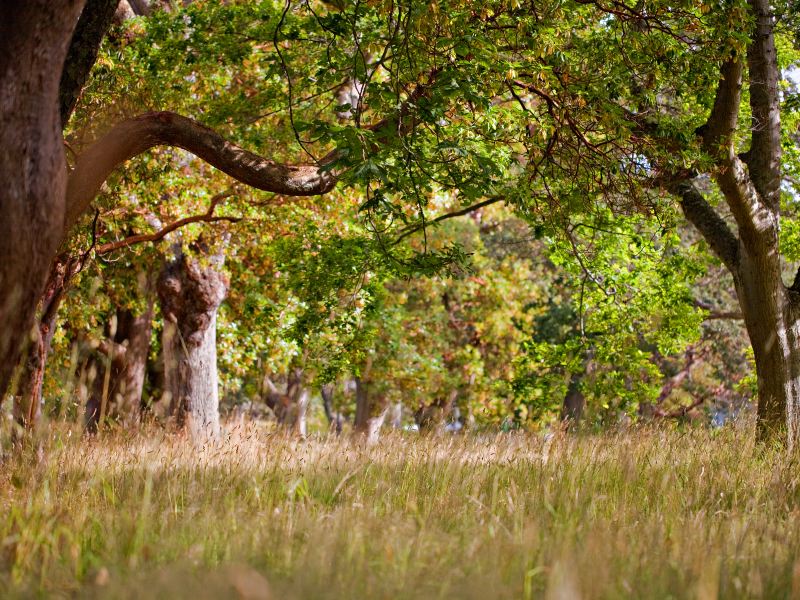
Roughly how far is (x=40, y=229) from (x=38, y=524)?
1543 mm

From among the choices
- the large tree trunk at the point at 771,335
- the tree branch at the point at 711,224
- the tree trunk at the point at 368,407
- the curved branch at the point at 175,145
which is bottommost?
the tree trunk at the point at 368,407

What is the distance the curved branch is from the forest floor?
2.12 meters

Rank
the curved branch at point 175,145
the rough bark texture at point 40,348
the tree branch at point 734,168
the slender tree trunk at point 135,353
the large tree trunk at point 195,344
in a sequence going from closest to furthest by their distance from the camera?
1. the curved branch at point 175,145
2. the rough bark texture at point 40,348
3. the tree branch at point 734,168
4. the large tree trunk at point 195,344
5. the slender tree trunk at point 135,353

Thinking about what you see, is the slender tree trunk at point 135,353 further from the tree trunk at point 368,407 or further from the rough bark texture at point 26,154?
the rough bark texture at point 26,154

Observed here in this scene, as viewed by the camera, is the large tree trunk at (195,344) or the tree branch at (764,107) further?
the large tree trunk at (195,344)

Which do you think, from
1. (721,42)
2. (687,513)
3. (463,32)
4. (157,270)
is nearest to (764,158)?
(721,42)

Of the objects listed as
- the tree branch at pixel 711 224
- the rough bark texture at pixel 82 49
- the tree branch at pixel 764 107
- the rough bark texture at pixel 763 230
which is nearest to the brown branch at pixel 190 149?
the rough bark texture at pixel 82 49

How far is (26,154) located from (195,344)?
34.9ft

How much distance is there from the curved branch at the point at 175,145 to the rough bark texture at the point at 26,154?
229cm

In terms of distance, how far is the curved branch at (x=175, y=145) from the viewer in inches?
252

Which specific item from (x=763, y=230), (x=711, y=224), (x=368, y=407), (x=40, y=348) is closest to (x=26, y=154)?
(x=40, y=348)

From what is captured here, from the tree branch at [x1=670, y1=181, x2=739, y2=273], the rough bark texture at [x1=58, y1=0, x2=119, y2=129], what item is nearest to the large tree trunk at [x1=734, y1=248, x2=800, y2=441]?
the tree branch at [x1=670, y1=181, x2=739, y2=273]

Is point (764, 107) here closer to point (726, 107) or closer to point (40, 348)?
point (726, 107)

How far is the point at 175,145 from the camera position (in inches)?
289
